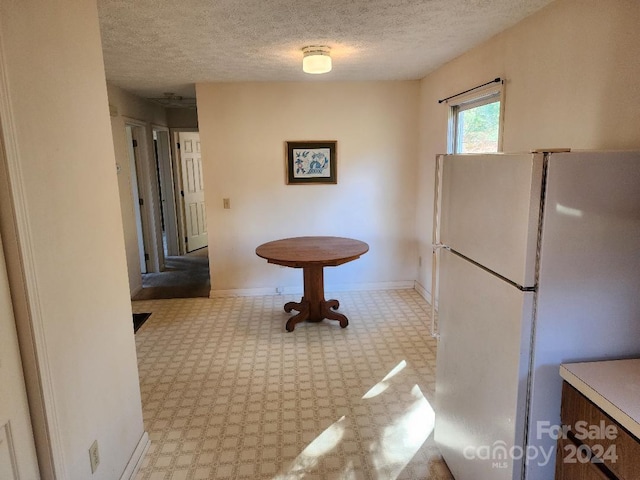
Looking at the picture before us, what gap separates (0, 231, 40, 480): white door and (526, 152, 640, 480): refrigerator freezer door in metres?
1.63

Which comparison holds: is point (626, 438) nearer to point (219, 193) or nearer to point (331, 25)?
point (331, 25)

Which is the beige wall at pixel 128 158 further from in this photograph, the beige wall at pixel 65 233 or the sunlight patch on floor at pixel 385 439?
the sunlight patch on floor at pixel 385 439

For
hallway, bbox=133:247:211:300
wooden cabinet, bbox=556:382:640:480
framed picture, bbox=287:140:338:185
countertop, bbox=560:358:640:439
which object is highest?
framed picture, bbox=287:140:338:185

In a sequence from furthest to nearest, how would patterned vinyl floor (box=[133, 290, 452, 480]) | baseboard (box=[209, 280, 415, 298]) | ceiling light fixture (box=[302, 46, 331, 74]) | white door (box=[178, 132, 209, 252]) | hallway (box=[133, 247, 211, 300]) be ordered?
white door (box=[178, 132, 209, 252]) < hallway (box=[133, 247, 211, 300]) < baseboard (box=[209, 280, 415, 298]) < ceiling light fixture (box=[302, 46, 331, 74]) < patterned vinyl floor (box=[133, 290, 452, 480])

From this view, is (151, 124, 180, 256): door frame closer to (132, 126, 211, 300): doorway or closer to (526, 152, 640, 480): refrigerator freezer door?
(132, 126, 211, 300): doorway

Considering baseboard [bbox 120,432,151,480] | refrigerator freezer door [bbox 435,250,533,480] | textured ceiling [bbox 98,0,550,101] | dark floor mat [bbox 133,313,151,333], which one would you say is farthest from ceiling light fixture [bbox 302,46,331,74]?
dark floor mat [bbox 133,313,151,333]

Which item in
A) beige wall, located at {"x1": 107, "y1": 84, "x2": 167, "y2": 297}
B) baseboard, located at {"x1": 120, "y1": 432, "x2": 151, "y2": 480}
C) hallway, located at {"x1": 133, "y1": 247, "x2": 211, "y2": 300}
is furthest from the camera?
hallway, located at {"x1": 133, "y1": 247, "x2": 211, "y2": 300}

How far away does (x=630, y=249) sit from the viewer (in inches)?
50.2

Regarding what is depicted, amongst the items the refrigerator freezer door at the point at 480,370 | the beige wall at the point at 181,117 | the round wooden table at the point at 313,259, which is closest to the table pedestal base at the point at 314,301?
the round wooden table at the point at 313,259

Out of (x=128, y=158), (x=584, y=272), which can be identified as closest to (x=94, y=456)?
(x=584, y=272)

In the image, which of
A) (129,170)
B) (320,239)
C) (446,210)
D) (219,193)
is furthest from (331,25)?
(129,170)

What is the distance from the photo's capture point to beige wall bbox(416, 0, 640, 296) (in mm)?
1709

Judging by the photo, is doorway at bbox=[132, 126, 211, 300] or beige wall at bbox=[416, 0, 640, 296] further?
doorway at bbox=[132, 126, 211, 300]

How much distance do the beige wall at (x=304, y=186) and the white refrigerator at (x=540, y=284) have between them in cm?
291
